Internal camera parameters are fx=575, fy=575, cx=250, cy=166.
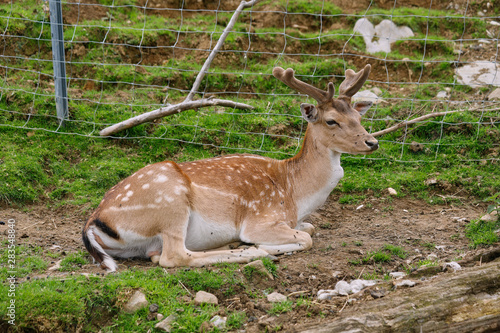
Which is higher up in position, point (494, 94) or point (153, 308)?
point (494, 94)

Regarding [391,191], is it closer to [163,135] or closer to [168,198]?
[168,198]

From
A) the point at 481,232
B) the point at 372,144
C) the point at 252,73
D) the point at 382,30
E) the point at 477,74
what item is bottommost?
the point at 481,232

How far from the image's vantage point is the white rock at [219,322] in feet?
13.7

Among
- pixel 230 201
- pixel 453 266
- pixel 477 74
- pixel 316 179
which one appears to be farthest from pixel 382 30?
pixel 453 266

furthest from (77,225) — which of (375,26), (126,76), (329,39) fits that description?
(375,26)

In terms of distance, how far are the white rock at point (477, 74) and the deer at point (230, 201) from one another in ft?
11.7

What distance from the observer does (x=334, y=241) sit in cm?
599

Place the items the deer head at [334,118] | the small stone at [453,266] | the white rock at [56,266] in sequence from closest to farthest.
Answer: the small stone at [453,266] < the white rock at [56,266] < the deer head at [334,118]

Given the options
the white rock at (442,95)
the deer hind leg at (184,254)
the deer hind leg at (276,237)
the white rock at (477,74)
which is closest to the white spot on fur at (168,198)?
the deer hind leg at (184,254)

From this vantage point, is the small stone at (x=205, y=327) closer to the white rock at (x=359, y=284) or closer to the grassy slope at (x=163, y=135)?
the grassy slope at (x=163, y=135)

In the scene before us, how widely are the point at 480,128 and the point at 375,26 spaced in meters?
4.07

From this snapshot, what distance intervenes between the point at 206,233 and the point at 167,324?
1.74 meters

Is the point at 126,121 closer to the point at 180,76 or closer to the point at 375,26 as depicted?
the point at 180,76

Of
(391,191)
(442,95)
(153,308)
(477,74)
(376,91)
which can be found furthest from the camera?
(477,74)
